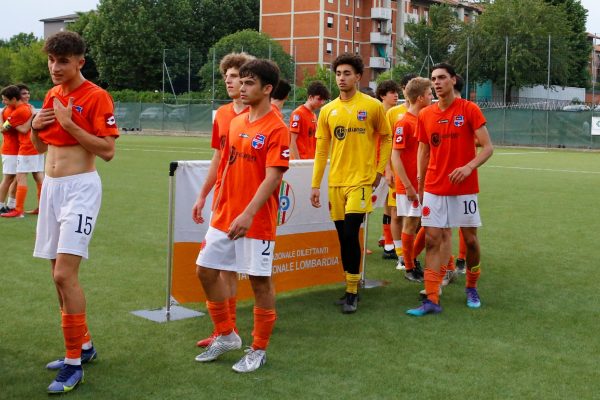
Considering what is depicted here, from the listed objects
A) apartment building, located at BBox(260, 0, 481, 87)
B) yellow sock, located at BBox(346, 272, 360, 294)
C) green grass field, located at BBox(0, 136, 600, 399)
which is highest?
apartment building, located at BBox(260, 0, 481, 87)

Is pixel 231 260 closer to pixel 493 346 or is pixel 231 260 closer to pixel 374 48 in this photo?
pixel 493 346

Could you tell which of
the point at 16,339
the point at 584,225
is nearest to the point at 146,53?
the point at 584,225

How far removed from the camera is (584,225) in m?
12.8

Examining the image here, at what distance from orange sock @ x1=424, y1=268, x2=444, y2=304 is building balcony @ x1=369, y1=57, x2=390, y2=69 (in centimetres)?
8042

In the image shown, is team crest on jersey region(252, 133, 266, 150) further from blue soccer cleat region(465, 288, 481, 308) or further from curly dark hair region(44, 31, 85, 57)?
blue soccer cleat region(465, 288, 481, 308)

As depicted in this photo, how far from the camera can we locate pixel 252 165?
5383mm

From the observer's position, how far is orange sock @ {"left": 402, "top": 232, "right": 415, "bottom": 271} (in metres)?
8.55

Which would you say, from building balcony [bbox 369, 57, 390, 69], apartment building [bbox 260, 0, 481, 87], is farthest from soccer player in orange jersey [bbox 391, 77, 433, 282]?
building balcony [bbox 369, 57, 390, 69]

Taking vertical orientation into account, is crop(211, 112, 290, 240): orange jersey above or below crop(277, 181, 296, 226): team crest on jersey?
above

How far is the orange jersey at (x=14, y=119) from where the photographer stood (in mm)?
12812

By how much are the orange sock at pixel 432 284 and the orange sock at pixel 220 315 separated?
7.09ft

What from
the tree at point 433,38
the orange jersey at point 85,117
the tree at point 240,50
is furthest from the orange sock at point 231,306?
the tree at point 433,38

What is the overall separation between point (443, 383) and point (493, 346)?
104 cm

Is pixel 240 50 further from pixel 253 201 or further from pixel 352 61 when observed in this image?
pixel 253 201
